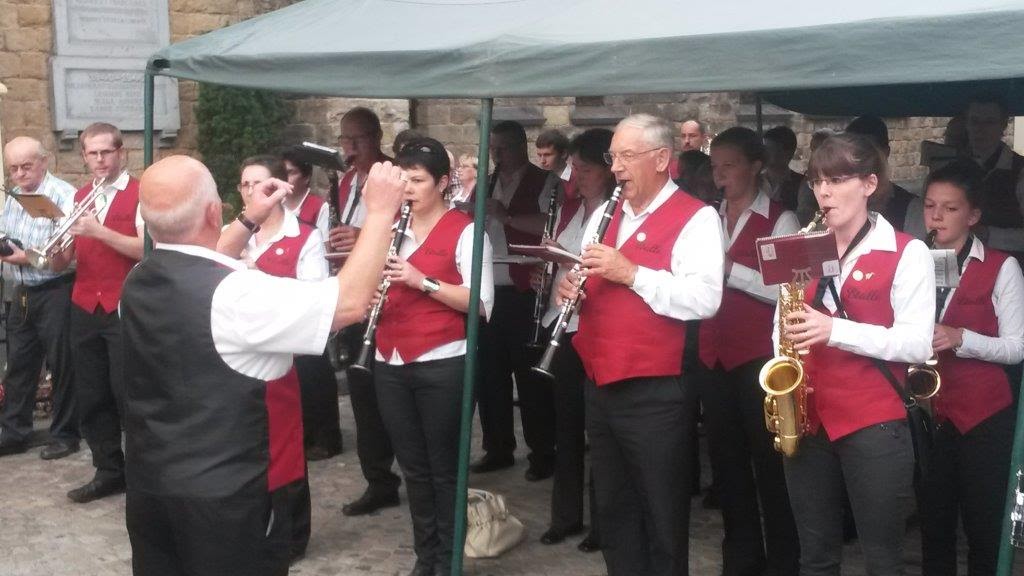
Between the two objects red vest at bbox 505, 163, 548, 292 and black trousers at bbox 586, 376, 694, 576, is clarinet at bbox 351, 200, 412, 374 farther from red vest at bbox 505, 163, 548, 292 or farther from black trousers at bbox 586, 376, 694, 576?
red vest at bbox 505, 163, 548, 292

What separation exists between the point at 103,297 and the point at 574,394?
2.44m

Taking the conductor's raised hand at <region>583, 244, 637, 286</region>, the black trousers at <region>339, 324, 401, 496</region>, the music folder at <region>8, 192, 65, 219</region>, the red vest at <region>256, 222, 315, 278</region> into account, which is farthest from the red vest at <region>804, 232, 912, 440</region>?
the music folder at <region>8, 192, 65, 219</region>

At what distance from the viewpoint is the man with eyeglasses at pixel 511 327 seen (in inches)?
262

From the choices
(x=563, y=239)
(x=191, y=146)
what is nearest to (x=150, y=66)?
(x=563, y=239)

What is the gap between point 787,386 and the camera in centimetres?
379

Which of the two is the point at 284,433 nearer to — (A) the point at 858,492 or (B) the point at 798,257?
(B) the point at 798,257

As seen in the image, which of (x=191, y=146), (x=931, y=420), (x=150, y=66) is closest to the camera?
(x=931, y=420)

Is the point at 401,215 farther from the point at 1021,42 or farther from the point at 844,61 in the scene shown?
the point at 1021,42

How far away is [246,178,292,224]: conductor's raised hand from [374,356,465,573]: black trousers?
45.7 inches

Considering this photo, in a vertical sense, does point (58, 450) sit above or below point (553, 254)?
below

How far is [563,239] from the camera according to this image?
19.5 ft

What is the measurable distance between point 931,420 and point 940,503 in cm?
68

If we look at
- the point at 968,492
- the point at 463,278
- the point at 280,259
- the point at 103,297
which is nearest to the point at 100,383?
the point at 103,297

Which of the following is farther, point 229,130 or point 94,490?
point 229,130
